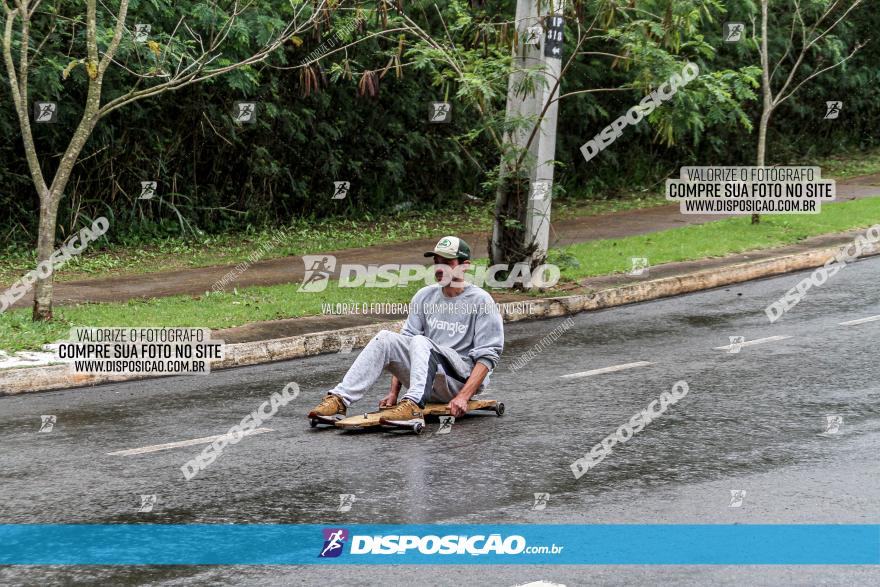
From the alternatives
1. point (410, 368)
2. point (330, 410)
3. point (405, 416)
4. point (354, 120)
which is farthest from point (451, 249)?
point (354, 120)

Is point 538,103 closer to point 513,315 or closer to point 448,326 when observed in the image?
point 513,315

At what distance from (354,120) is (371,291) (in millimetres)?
8580

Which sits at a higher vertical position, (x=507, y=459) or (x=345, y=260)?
(x=345, y=260)

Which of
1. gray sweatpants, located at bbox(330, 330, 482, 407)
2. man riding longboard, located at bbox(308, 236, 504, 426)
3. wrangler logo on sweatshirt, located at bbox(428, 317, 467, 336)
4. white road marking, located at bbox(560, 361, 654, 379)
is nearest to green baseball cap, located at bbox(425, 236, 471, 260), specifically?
man riding longboard, located at bbox(308, 236, 504, 426)

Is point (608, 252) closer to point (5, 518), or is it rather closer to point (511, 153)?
point (511, 153)

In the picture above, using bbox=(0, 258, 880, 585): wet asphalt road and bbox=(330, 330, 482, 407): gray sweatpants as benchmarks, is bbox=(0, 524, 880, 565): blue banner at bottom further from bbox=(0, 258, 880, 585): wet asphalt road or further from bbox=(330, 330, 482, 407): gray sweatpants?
bbox=(330, 330, 482, 407): gray sweatpants

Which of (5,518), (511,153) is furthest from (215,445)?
(511,153)

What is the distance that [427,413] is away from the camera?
29.1 feet

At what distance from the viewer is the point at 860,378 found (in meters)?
10.1

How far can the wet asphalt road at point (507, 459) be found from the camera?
5.80m

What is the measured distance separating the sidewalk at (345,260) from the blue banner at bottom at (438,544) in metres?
6.94

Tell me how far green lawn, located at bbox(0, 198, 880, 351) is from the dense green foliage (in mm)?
1753

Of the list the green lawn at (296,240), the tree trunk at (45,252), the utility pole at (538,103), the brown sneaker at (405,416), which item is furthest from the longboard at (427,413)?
the green lawn at (296,240)

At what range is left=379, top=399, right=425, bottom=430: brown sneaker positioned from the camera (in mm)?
8492
